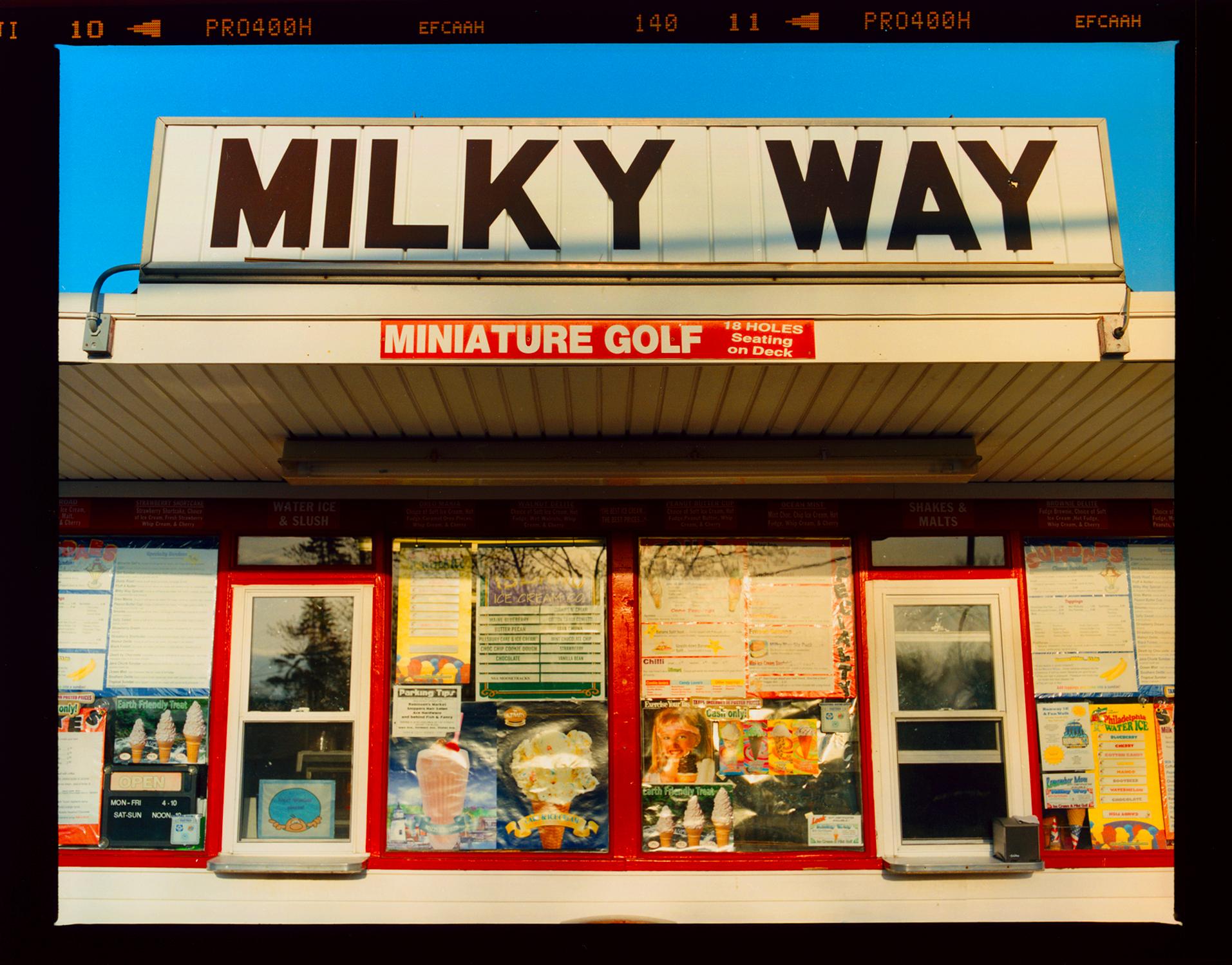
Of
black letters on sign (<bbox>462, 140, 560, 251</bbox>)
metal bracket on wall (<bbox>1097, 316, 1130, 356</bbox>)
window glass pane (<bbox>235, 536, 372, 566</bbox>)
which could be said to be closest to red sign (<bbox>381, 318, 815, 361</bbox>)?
black letters on sign (<bbox>462, 140, 560, 251</bbox>)

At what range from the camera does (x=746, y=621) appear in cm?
509

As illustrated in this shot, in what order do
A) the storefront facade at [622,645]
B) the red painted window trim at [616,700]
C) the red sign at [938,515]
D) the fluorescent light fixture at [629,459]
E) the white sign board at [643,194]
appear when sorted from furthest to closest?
the red sign at [938,515] → the red painted window trim at [616,700] → the fluorescent light fixture at [629,459] → the storefront facade at [622,645] → the white sign board at [643,194]

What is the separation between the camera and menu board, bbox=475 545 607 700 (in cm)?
502

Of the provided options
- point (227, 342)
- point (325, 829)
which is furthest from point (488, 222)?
point (325, 829)

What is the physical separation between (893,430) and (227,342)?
129 inches

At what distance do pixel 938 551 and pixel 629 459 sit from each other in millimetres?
2051

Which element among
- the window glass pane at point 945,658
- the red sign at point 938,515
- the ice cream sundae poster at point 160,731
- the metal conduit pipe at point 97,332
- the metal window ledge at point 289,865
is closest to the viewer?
the metal conduit pipe at point 97,332

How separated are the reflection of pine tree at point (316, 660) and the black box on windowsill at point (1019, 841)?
3848 mm

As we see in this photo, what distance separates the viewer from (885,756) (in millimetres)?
4977

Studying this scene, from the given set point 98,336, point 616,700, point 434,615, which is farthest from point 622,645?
point 98,336

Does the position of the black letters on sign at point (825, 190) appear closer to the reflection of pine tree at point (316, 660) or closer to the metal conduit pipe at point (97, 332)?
the metal conduit pipe at point (97, 332)

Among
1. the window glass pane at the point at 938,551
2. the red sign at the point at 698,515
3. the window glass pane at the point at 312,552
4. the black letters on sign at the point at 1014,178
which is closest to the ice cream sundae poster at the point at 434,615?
the window glass pane at the point at 312,552

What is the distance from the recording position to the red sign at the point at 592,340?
3516mm

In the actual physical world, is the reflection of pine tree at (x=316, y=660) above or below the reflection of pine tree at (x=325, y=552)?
below
